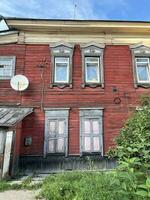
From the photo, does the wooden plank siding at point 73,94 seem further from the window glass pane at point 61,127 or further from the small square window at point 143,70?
the small square window at point 143,70

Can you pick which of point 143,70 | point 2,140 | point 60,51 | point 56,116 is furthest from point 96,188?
point 143,70

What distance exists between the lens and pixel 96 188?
5016mm

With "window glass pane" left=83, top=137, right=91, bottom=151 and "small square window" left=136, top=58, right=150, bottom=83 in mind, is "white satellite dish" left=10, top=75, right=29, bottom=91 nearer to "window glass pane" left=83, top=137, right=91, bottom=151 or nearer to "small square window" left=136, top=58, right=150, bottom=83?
"window glass pane" left=83, top=137, right=91, bottom=151

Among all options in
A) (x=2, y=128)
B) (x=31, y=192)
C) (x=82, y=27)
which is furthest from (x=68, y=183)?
(x=82, y=27)

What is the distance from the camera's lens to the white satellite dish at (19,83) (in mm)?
10742

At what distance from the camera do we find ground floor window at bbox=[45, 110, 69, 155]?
1057 cm

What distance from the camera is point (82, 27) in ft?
38.5

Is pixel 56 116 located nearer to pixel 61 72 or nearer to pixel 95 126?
pixel 95 126

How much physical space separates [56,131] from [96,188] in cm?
584

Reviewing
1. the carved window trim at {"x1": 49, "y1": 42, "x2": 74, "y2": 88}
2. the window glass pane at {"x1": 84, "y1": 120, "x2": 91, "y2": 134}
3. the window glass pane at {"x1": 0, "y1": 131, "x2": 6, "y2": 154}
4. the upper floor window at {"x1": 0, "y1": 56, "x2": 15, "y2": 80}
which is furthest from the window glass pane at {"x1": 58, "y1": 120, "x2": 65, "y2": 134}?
the upper floor window at {"x1": 0, "y1": 56, "x2": 15, "y2": 80}

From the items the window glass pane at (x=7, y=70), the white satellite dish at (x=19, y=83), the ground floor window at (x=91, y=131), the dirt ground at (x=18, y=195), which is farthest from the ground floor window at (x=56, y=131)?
the dirt ground at (x=18, y=195)

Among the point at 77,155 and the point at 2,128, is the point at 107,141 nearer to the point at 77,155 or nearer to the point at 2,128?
the point at 77,155

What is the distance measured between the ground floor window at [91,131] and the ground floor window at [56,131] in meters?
0.73

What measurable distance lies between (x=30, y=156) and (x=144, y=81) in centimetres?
643
